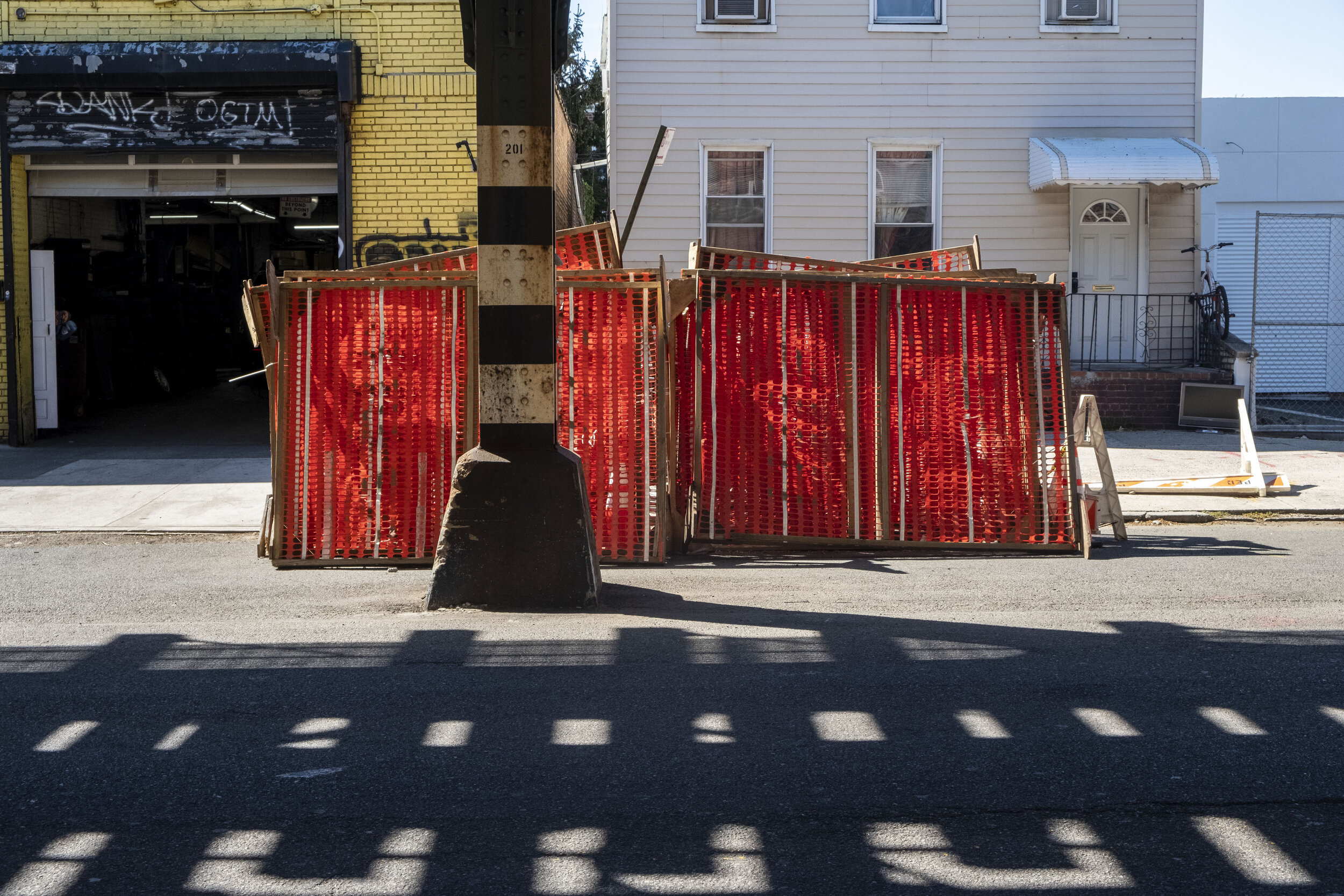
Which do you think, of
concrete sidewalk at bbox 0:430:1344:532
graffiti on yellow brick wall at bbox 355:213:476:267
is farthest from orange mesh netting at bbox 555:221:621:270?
graffiti on yellow brick wall at bbox 355:213:476:267

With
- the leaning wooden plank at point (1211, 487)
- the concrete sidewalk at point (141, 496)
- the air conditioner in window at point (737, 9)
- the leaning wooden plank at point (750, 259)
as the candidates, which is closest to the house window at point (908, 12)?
the air conditioner in window at point (737, 9)

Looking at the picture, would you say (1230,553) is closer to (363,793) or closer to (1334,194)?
(363,793)

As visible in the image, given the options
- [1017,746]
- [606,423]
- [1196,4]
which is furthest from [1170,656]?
[1196,4]

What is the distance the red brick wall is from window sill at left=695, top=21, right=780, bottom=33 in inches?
246

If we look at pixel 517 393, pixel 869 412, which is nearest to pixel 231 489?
pixel 517 393

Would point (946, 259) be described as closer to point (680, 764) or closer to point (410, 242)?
point (410, 242)

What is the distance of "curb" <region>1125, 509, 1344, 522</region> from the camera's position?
9.85 metres

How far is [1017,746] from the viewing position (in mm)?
4230

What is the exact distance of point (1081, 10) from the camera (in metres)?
16.6

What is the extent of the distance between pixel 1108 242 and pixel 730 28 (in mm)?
6091

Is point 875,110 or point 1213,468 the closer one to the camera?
point 1213,468

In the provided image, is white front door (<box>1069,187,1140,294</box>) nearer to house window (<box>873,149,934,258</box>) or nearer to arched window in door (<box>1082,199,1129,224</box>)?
arched window in door (<box>1082,199,1129,224</box>)

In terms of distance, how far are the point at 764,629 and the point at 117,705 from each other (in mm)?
2902

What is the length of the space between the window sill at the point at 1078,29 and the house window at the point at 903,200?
87.5 inches
